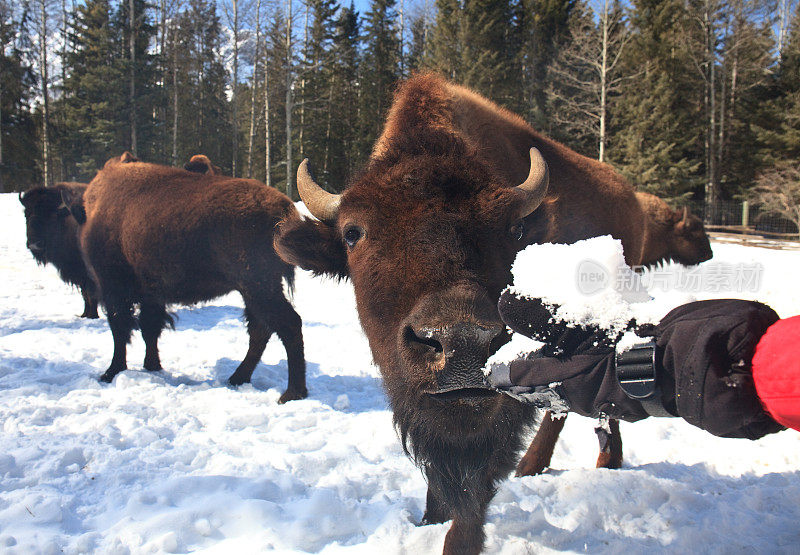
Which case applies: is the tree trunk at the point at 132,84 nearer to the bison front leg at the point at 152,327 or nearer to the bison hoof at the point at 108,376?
the bison front leg at the point at 152,327

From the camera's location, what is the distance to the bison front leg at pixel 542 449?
12.1 feet

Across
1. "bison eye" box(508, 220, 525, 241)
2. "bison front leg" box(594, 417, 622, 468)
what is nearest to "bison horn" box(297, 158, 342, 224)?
"bison eye" box(508, 220, 525, 241)

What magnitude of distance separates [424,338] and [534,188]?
117 cm

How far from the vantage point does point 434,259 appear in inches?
76.4

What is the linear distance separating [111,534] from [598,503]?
2.79 m

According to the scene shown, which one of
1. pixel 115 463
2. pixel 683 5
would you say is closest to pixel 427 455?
pixel 115 463

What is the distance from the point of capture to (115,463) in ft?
10.9

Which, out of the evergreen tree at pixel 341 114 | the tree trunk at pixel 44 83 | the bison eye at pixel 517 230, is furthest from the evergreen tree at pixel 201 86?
the bison eye at pixel 517 230

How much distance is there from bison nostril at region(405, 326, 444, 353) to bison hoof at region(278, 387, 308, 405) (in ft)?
11.8

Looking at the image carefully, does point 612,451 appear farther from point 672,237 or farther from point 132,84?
point 132,84

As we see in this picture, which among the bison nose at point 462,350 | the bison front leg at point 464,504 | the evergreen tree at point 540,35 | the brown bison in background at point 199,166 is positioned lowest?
the bison front leg at point 464,504

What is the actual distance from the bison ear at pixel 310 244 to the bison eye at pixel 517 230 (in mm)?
995

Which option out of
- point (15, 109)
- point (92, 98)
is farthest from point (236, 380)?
point (15, 109)

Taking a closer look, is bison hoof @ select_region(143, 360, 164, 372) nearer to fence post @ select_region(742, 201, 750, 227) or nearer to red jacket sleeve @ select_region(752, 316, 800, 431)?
red jacket sleeve @ select_region(752, 316, 800, 431)
